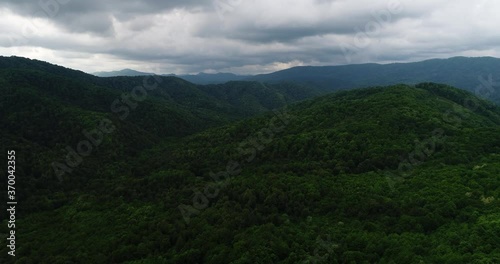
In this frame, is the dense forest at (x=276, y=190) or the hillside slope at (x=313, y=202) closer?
the hillside slope at (x=313, y=202)

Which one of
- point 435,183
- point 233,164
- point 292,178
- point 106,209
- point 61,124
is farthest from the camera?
point 61,124

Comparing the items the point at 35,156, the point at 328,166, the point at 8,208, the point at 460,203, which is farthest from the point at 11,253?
the point at 460,203

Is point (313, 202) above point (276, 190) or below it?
below

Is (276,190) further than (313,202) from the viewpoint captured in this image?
Yes

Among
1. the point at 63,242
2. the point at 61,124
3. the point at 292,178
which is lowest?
the point at 63,242

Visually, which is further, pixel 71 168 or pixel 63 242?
pixel 71 168

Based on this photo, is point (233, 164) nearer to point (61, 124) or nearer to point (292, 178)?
point (292, 178)

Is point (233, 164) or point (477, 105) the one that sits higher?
→ point (477, 105)

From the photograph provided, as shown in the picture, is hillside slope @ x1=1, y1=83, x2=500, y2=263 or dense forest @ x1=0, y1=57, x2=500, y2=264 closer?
hillside slope @ x1=1, y1=83, x2=500, y2=263
